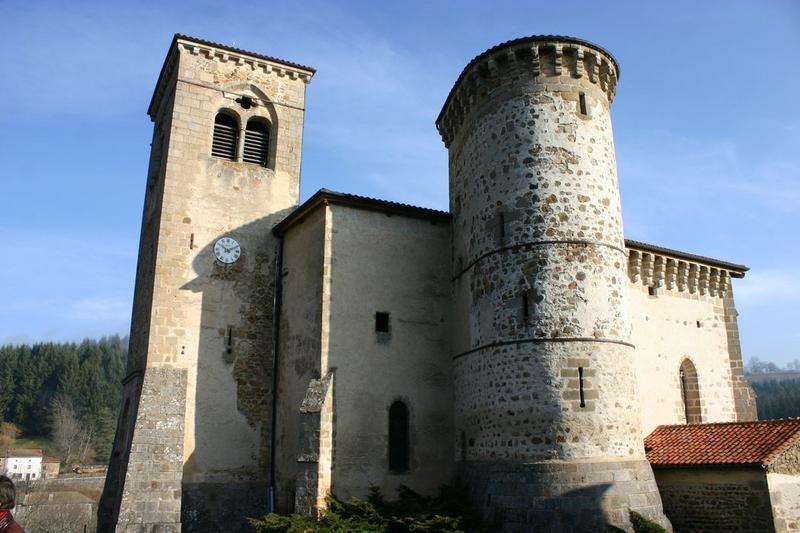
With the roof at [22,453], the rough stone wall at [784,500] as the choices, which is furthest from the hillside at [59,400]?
the rough stone wall at [784,500]

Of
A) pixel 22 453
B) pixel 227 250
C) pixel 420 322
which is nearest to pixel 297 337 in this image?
pixel 420 322

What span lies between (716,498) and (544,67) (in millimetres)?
10016

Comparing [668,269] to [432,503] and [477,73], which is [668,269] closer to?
Answer: [477,73]

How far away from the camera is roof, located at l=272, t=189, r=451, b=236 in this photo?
1554 cm

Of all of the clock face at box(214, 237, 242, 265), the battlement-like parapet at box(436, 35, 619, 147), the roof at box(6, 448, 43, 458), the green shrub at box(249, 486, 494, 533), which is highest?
the battlement-like parapet at box(436, 35, 619, 147)

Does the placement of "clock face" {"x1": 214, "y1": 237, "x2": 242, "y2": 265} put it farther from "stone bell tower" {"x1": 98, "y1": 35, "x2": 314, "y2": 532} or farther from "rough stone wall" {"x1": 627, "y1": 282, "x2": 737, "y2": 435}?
"rough stone wall" {"x1": 627, "y1": 282, "x2": 737, "y2": 435}

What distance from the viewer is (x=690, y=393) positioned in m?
18.0

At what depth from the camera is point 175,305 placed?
661 inches

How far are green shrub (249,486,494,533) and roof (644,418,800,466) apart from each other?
470 centimetres

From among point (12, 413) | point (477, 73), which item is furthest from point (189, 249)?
point (12, 413)

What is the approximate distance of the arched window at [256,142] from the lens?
1952 cm

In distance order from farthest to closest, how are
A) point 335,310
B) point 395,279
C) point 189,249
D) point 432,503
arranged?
1. point 189,249
2. point 395,279
3. point 335,310
4. point 432,503

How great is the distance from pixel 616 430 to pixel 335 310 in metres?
6.84

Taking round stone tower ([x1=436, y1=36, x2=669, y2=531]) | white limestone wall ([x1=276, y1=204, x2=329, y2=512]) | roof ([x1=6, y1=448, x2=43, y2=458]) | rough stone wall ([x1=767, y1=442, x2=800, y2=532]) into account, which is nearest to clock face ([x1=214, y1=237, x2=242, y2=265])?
white limestone wall ([x1=276, y1=204, x2=329, y2=512])
